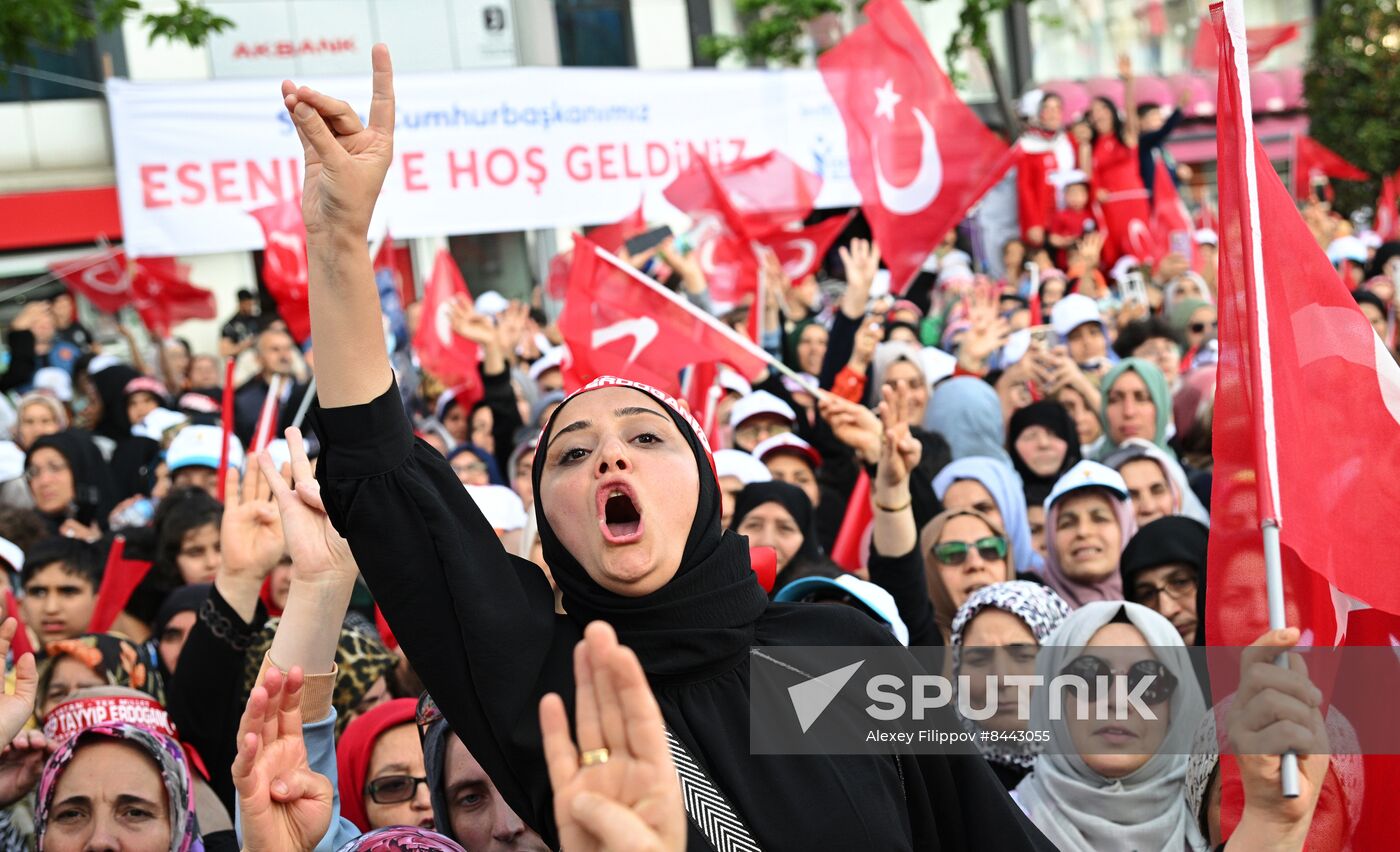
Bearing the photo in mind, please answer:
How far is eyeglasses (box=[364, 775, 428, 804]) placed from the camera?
316cm

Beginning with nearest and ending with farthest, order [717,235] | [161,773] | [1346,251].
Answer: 1. [161,773]
2. [717,235]
3. [1346,251]

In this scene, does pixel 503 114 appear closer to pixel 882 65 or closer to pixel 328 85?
pixel 328 85

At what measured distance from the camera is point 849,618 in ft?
6.97

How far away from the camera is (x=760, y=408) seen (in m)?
6.24

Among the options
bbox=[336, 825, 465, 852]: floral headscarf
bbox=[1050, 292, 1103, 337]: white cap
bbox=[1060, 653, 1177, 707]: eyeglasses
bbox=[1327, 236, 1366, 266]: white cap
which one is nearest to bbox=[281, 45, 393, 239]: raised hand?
bbox=[336, 825, 465, 852]: floral headscarf

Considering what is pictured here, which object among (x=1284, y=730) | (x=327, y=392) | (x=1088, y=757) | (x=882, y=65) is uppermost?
(x=882, y=65)

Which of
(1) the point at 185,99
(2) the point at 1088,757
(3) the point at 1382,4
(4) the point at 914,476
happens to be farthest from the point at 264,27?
(2) the point at 1088,757

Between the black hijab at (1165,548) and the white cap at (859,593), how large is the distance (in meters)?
0.98

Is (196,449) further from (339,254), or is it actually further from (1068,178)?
(1068,178)

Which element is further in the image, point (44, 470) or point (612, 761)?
point (44, 470)

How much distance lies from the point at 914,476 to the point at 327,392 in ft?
11.2

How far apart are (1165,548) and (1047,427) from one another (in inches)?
67.7

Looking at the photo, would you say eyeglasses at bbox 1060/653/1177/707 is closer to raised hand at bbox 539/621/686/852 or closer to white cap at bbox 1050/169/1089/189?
raised hand at bbox 539/621/686/852

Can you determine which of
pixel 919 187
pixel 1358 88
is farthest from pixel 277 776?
pixel 1358 88
